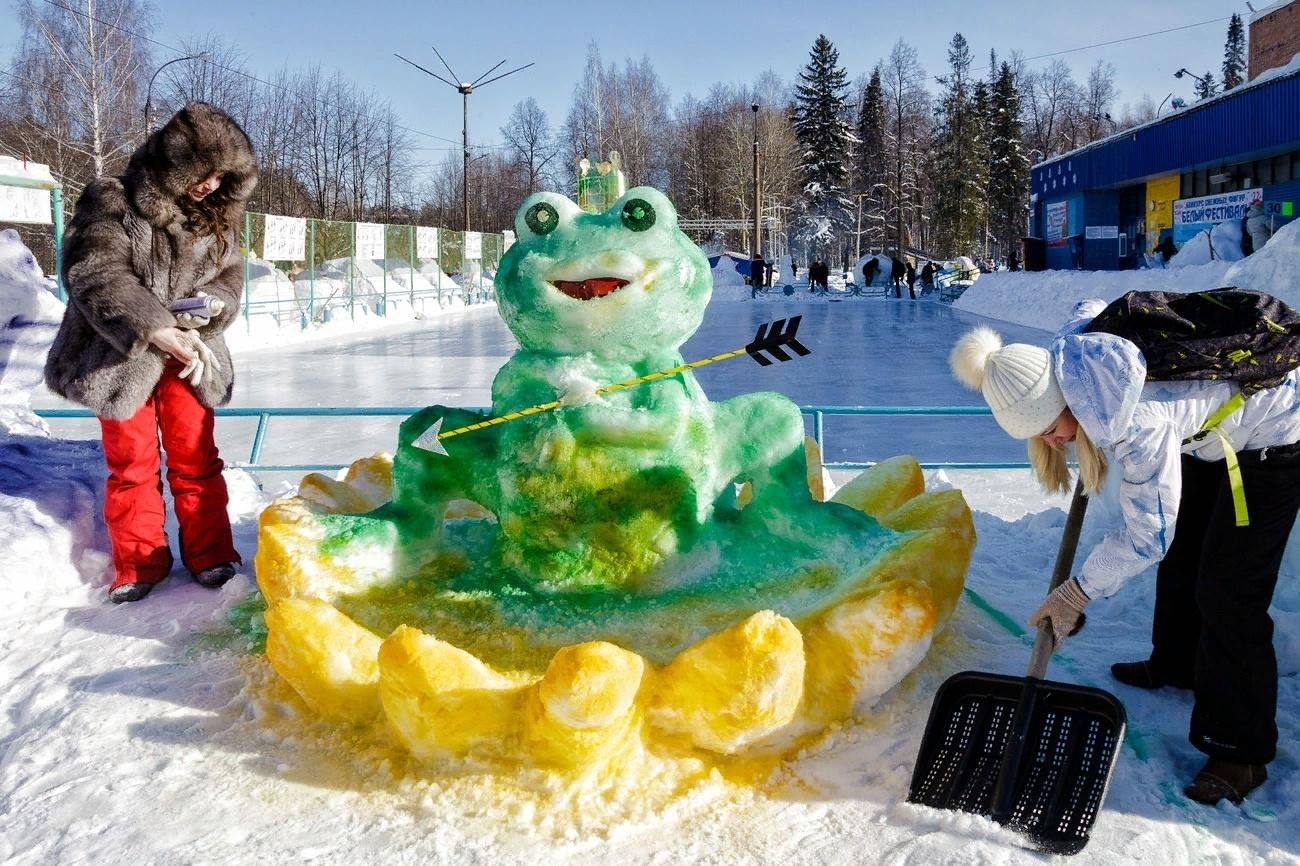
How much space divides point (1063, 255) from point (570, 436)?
29.0 metres

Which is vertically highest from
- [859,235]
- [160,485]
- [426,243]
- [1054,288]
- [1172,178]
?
[859,235]

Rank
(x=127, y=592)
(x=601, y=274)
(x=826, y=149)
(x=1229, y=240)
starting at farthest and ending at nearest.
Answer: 1. (x=826, y=149)
2. (x=1229, y=240)
3. (x=127, y=592)
4. (x=601, y=274)

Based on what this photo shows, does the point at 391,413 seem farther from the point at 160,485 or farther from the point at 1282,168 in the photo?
the point at 1282,168

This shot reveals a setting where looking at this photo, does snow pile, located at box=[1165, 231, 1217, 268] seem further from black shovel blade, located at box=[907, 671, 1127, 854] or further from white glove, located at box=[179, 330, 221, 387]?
white glove, located at box=[179, 330, 221, 387]

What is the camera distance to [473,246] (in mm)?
28078

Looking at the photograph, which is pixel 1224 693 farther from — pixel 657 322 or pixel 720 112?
pixel 720 112

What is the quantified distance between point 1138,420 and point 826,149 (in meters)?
45.3

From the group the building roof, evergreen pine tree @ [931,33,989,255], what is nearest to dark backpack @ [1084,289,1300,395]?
the building roof

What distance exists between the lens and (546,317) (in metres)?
2.85

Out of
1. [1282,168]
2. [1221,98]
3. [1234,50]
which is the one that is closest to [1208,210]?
[1282,168]

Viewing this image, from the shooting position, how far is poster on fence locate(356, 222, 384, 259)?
20.1m

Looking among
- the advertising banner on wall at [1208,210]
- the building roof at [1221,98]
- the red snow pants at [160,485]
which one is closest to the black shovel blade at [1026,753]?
the red snow pants at [160,485]

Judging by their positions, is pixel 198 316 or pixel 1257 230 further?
pixel 1257 230

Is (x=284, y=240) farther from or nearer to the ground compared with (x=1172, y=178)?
nearer to the ground
